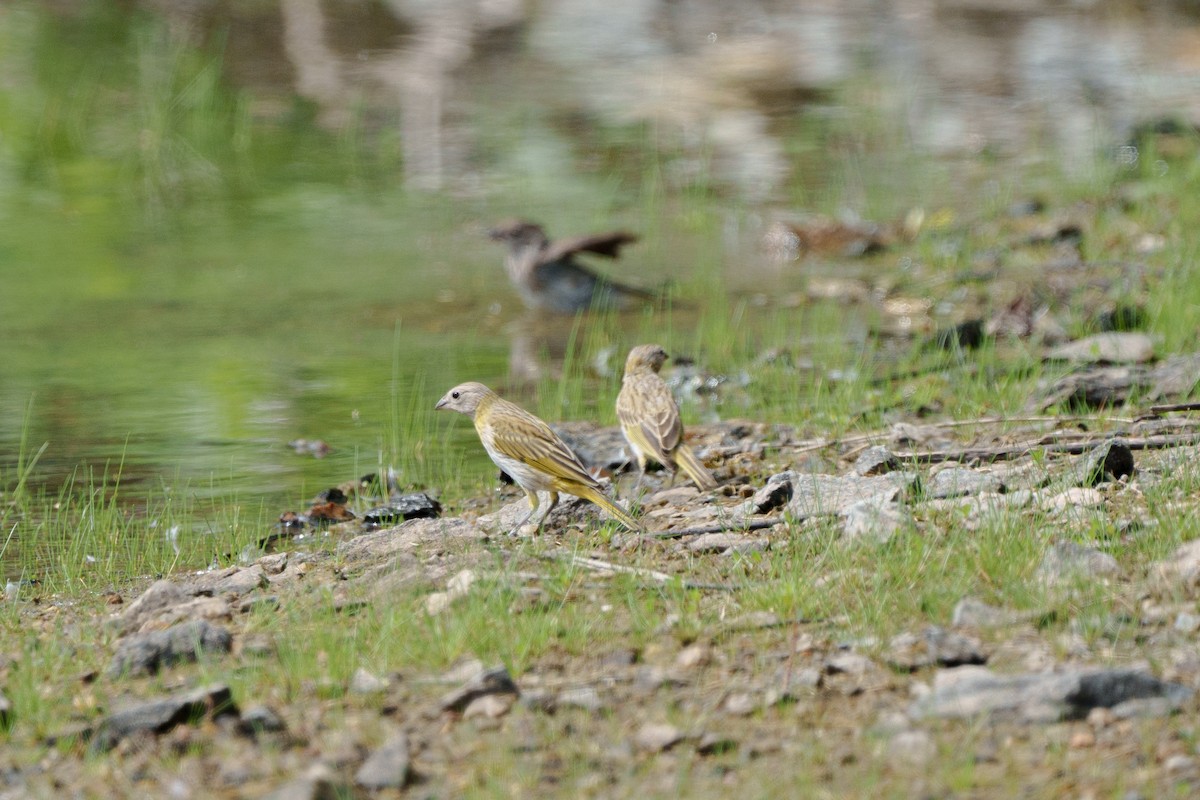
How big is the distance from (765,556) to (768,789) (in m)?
Answer: 1.64

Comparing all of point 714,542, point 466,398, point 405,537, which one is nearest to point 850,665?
point 714,542

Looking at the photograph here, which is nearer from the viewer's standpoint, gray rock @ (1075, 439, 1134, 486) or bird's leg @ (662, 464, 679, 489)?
gray rock @ (1075, 439, 1134, 486)

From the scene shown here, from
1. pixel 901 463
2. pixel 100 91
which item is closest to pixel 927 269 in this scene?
pixel 901 463

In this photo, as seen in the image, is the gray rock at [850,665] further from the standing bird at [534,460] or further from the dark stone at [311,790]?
the standing bird at [534,460]

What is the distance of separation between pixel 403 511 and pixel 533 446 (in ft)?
3.37

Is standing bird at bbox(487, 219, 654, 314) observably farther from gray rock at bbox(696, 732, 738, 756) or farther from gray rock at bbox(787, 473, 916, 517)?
gray rock at bbox(696, 732, 738, 756)

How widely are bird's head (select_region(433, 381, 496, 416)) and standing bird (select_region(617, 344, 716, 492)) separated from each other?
A: 2.14 ft

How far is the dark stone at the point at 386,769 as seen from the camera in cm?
381

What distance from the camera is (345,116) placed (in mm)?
17125

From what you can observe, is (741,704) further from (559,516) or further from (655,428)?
(655,428)

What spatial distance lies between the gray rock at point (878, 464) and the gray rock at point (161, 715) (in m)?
3.11

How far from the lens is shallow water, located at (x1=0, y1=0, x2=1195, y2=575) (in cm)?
916

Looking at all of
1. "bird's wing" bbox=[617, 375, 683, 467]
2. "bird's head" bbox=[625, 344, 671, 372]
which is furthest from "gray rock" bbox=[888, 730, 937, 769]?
"bird's head" bbox=[625, 344, 671, 372]

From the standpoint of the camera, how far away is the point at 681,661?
14.6 feet
